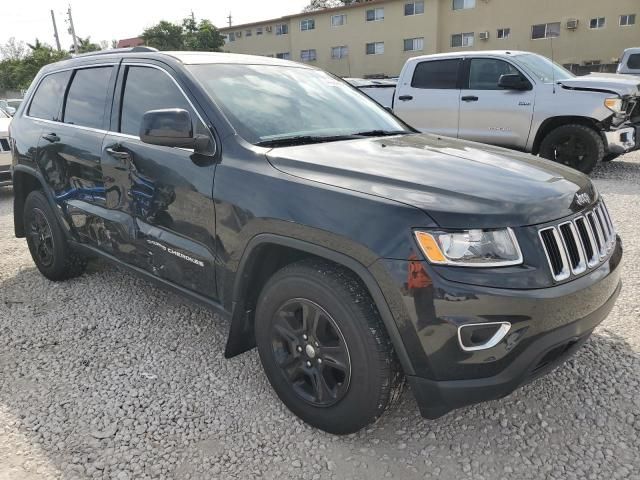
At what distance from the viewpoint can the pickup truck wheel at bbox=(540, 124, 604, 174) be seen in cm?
731

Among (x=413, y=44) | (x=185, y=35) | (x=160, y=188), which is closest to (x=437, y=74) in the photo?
(x=160, y=188)

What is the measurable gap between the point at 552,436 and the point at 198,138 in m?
Result: 2.20

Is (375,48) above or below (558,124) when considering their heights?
above

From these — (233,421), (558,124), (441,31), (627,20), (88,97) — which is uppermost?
(441,31)

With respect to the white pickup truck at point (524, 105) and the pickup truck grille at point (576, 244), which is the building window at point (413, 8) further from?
the pickup truck grille at point (576, 244)

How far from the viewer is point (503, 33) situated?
31.6 meters

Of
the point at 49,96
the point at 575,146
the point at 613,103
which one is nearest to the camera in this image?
the point at 49,96

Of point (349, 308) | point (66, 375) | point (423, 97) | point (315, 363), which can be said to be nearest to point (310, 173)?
point (349, 308)

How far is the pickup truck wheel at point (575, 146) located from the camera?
7309 millimetres

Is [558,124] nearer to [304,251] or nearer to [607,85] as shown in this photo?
[607,85]

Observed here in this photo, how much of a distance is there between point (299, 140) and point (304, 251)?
0.76m

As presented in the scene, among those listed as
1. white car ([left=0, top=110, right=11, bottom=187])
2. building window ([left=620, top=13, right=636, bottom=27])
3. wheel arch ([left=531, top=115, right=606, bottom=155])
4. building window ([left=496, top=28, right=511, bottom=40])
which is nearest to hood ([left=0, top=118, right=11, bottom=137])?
white car ([left=0, top=110, right=11, bottom=187])

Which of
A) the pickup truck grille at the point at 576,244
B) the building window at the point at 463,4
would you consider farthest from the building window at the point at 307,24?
the pickup truck grille at the point at 576,244

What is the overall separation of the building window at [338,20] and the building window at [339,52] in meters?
1.56
